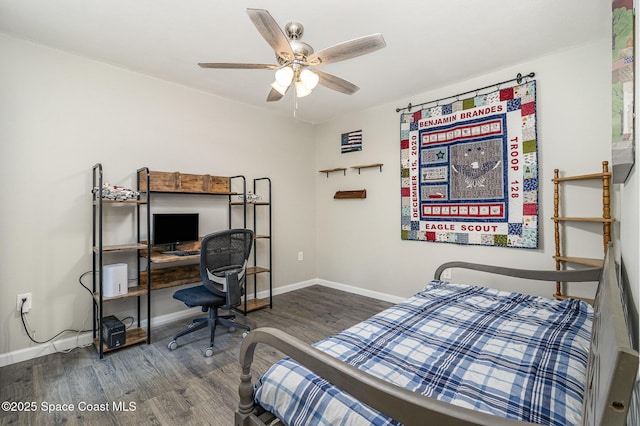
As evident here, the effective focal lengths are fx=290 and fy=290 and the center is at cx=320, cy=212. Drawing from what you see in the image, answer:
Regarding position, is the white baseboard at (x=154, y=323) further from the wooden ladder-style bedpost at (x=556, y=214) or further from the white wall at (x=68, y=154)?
the wooden ladder-style bedpost at (x=556, y=214)

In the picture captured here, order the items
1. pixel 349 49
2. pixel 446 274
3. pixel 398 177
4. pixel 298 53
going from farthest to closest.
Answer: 1. pixel 398 177
2. pixel 446 274
3. pixel 298 53
4. pixel 349 49

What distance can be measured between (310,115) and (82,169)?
111 inches

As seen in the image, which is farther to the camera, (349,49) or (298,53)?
(298,53)

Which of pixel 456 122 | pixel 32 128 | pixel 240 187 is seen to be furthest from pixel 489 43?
pixel 32 128

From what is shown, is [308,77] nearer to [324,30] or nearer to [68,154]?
[324,30]

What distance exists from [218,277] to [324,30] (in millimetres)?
2205

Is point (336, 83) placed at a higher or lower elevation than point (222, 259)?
higher

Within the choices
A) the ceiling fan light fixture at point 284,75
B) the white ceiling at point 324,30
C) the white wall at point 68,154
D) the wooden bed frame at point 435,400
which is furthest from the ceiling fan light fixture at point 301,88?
the white wall at point 68,154

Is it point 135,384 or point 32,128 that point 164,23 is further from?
point 135,384

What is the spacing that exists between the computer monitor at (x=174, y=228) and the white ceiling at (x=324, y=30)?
1462 mm

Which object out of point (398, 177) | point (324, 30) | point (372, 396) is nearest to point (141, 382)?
point (372, 396)

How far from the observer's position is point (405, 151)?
11.8 feet

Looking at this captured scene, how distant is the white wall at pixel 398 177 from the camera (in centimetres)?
243

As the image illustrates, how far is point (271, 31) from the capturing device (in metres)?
1.54
